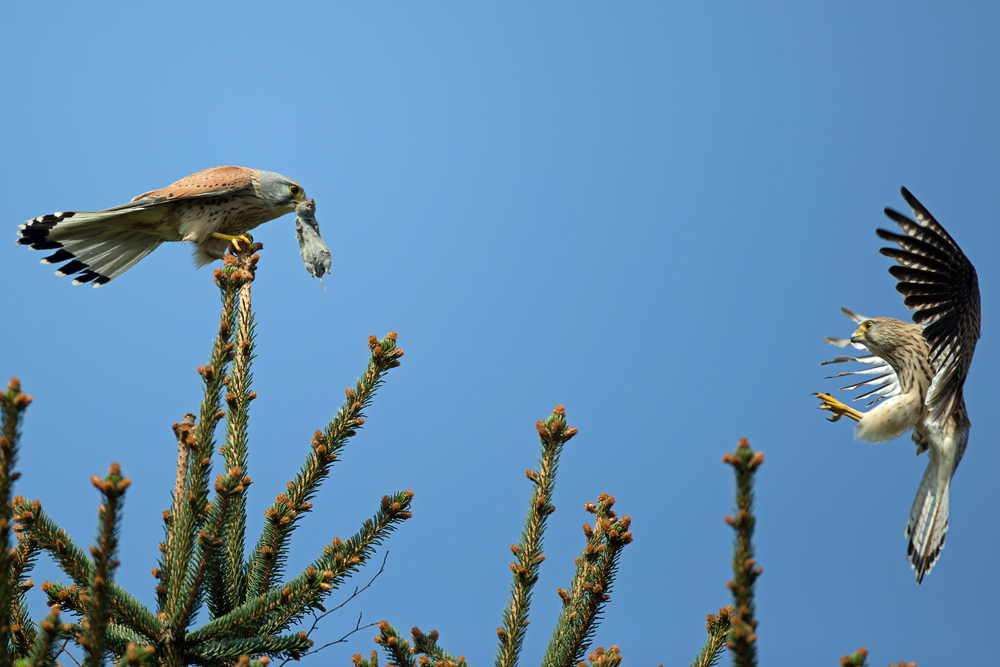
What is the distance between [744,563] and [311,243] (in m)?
3.22

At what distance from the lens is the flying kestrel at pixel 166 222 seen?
176 inches

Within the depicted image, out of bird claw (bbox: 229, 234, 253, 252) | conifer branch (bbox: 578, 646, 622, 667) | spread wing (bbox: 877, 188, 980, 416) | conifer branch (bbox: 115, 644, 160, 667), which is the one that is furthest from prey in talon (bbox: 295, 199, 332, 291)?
spread wing (bbox: 877, 188, 980, 416)

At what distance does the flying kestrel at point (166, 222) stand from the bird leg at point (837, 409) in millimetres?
3674

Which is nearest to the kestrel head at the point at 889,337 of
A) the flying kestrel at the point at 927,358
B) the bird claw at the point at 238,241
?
the flying kestrel at the point at 927,358

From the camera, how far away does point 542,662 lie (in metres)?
2.56

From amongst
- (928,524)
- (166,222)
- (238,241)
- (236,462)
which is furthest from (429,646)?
(928,524)

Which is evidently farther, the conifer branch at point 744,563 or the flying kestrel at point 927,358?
the flying kestrel at point 927,358

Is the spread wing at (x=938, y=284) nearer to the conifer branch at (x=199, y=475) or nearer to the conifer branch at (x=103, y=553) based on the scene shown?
the conifer branch at (x=199, y=475)

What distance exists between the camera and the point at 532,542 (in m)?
2.59

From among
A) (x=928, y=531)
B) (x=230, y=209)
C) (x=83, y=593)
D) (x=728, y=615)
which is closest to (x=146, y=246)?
(x=230, y=209)

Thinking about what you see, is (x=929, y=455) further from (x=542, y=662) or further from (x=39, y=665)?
(x=39, y=665)

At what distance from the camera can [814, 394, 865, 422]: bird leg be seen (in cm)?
493

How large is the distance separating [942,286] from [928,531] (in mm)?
1564

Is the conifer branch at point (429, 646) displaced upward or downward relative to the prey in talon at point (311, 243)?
downward
